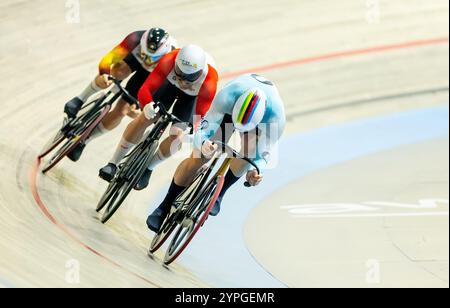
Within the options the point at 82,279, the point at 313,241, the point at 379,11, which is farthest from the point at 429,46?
the point at 82,279

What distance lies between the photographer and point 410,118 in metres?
10.0

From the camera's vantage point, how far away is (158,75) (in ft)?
20.5

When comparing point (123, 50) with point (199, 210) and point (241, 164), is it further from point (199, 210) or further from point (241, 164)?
point (199, 210)

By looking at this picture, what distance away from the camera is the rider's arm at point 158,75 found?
6.18 m

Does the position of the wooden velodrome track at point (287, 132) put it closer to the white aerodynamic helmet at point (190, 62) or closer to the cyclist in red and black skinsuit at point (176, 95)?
the cyclist in red and black skinsuit at point (176, 95)

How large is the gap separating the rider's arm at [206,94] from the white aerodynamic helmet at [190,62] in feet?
0.58

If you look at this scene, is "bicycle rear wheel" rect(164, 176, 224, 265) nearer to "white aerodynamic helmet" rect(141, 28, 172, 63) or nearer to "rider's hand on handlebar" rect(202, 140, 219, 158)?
"rider's hand on handlebar" rect(202, 140, 219, 158)

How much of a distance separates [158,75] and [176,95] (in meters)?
0.37

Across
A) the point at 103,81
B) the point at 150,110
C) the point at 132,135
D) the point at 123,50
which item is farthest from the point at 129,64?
the point at 150,110

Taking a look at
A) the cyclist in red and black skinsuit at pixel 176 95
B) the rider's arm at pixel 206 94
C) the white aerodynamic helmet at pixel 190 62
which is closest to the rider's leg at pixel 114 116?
the cyclist in red and black skinsuit at pixel 176 95

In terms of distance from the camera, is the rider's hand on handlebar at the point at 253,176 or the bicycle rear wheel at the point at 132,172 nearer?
the rider's hand on handlebar at the point at 253,176

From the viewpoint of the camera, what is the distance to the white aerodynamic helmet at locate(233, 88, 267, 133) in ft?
18.5
